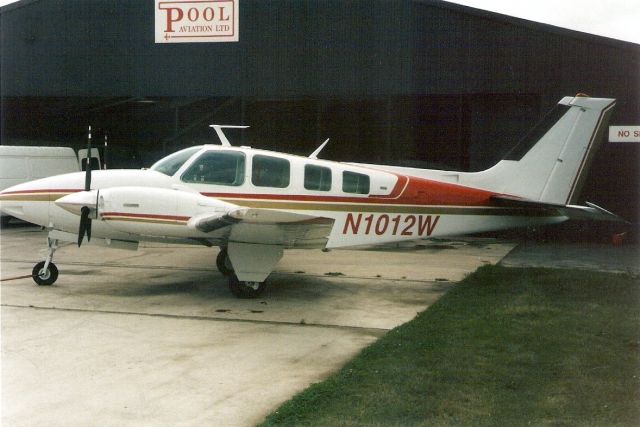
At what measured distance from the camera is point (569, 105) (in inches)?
496

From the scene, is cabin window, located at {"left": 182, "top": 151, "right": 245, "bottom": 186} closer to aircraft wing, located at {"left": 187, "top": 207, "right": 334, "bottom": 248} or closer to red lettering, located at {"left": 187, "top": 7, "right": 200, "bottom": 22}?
aircraft wing, located at {"left": 187, "top": 207, "right": 334, "bottom": 248}

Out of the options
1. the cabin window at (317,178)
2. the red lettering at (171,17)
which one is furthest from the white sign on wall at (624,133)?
the red lettering at (171,17)

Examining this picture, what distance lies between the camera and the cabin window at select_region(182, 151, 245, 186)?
11203 mm

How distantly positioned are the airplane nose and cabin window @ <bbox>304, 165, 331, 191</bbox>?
320cm

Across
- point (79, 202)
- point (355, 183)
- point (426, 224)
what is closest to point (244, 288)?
point (355, 183)

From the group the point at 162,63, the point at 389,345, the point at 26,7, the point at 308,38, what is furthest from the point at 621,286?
the point at 26,7

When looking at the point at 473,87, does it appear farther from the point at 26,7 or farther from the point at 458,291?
the point at 26,7

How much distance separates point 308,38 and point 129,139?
6.54 meters

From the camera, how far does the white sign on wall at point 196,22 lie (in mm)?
20906

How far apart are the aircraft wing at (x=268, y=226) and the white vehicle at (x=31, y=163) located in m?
12.3

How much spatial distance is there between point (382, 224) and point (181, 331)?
4.24m

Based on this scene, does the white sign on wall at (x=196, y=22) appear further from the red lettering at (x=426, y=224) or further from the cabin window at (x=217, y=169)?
the red lettering at (x=426, y=224)

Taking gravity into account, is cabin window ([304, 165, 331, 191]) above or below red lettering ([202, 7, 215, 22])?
below

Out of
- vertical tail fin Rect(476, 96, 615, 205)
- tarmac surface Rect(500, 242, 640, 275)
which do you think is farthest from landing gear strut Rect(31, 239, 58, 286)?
tarmac surface Rect(500, 242, 640, 275)
